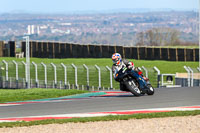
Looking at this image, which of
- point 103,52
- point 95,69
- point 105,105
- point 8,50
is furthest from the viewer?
point 8,50

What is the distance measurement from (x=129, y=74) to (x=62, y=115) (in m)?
3.36

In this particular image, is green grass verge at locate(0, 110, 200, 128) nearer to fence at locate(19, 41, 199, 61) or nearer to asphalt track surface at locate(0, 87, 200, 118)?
asphalt track surface at locate(0, 87, 200, 118)

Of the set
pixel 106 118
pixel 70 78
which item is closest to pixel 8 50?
pixel 70 78

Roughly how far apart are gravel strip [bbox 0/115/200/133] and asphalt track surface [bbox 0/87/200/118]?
2044 mm

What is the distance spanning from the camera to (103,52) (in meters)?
67.9

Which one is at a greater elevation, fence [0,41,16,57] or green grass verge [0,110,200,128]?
green grass verge [0,110,200,128]

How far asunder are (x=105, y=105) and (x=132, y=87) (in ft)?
5.63

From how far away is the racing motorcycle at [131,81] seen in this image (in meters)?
17.0

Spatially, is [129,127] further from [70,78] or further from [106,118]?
[70,78]

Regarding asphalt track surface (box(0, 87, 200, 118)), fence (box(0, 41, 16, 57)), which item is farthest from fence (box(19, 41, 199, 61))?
asphalt track surface (box(0, 87, 200, 118))

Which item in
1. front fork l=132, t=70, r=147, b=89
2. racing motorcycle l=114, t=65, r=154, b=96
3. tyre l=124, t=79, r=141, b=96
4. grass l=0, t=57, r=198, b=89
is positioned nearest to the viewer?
racing motorcycle l=114, t=65, r=154, b=96

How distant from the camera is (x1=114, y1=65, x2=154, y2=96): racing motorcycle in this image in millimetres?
16969

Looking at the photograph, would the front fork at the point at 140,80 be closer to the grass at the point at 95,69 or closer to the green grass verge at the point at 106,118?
the green grass verge at the point at 106,118

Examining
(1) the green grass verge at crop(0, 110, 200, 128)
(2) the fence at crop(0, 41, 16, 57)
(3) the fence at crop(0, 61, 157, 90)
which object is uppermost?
(1) the green grass verge at crop(0, 110, 200, 128)
